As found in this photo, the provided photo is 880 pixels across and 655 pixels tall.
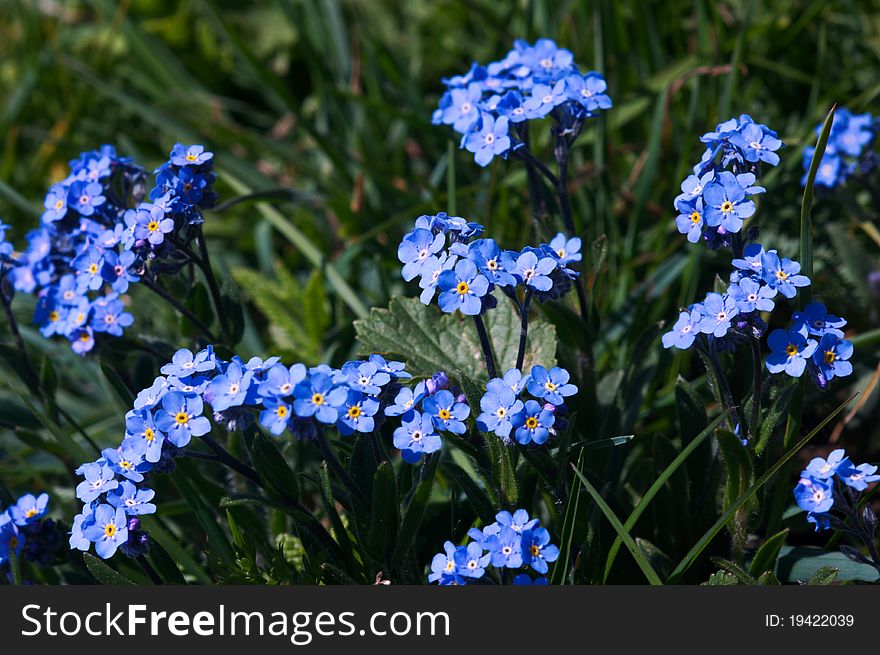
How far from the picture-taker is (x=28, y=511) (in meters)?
2.75

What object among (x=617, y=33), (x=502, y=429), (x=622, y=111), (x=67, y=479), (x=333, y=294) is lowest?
(x=502, y=429)

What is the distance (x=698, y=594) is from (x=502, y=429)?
68 centimetres

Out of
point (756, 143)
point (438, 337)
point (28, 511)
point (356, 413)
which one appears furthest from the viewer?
point (438, 337)

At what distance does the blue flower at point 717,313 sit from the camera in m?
2.32

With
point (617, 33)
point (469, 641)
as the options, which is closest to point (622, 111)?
point (617, 33)

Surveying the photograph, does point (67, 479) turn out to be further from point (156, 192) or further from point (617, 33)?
point (617, 33)

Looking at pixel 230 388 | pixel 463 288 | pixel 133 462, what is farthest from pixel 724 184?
pixel 133 462

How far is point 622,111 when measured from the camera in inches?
175

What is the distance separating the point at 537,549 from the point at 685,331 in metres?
0.66

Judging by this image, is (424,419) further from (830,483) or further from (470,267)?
(830,483)

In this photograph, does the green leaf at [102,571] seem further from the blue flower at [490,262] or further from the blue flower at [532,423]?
the blue flower at [490,262]

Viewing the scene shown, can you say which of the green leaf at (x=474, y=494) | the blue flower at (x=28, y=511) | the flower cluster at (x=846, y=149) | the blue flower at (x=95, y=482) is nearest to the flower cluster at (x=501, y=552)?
the green leaf at (x=474, y=494)

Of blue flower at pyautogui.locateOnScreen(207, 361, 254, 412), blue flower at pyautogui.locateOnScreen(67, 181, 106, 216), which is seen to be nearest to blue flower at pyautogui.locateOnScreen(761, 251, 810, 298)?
blue flower at pyautogui.locateOnScreen(207, 361, 254, 412)

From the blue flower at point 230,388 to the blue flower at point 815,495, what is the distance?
54.5 inches
